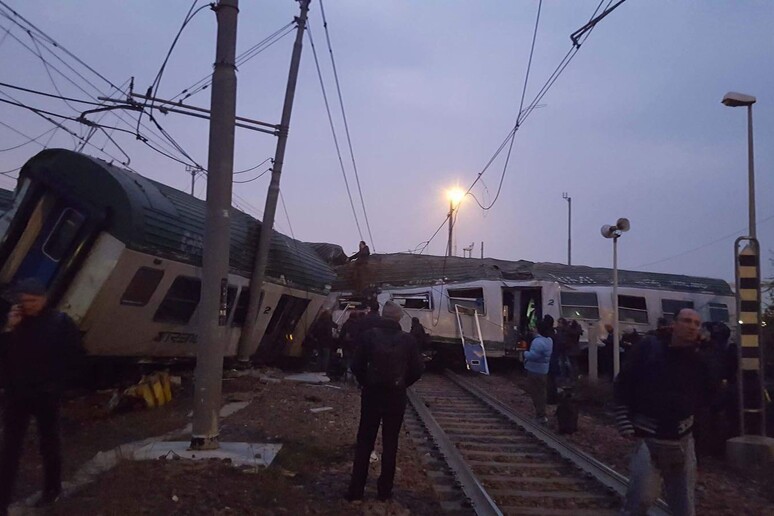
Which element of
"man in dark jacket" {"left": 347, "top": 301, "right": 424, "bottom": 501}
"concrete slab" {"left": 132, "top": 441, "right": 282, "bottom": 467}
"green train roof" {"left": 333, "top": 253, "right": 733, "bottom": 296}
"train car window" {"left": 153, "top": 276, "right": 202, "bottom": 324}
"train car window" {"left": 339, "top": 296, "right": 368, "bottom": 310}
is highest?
"green train roof" {"left": 333, "top": 253, "right": 733, "bottom": 296}

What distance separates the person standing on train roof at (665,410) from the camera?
4.85 meters

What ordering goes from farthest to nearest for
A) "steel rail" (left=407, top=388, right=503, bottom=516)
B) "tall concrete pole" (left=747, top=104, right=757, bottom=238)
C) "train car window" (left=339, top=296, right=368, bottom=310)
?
"train car window" (left=339, top=296, right=368, bottom=310) < "tall concrete pole" (left=747, top=104, right=757, bottom=238) < "steel rail" (left=407, top=388, right=503, bottom=516)

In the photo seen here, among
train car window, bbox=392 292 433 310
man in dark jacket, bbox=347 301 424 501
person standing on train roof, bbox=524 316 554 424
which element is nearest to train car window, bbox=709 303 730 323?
train car window, bbox=392 292 433 310

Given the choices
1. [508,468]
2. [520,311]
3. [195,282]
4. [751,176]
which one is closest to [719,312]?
[520,311]

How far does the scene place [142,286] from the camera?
11.5 meters

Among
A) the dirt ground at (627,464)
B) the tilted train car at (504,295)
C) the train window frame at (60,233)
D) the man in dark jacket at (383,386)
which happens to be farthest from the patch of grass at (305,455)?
the tilted train car at (504,295)

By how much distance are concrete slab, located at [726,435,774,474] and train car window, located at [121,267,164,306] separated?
8.17m

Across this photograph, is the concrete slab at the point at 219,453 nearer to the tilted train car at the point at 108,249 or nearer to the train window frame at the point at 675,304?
the tilted train car at the point at 108,249

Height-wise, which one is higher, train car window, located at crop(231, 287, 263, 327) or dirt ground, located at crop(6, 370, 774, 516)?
train car window, located at crop(231, 287, 263, 327)

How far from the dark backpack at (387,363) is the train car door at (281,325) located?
35.4ft

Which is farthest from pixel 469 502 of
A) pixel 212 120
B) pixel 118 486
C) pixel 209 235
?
pixel 212 120

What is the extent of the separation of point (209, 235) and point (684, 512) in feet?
17.4

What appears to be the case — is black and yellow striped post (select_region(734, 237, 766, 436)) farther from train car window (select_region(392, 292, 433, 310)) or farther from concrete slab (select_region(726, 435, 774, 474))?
train car window (select_region(392, 292, 433, 310))

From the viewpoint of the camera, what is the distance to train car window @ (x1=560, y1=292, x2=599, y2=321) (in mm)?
24547
